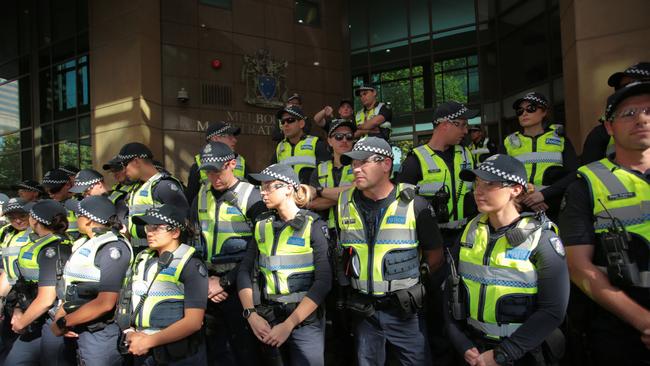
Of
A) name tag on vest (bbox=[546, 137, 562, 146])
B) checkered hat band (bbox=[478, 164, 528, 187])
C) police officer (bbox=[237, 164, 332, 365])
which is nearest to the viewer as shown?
checkered hat band (bbox=[478, 164, 528, 187])

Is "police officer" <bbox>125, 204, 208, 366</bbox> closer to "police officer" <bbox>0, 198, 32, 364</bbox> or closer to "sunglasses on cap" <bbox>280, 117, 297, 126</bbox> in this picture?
"police officer" <bbox>0, 198, 32, 364</bbox>

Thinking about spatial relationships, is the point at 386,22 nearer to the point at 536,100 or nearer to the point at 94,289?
the point at 536,100

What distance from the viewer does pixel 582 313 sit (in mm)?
2850

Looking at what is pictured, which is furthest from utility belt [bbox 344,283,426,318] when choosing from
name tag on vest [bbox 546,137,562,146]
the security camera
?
the security camera

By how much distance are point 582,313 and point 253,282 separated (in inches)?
93.4

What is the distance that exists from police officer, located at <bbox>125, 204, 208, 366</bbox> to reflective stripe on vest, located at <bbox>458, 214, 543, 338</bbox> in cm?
198

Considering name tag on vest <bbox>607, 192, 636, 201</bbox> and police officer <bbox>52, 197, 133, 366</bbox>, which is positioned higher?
name tag on vest <bbox>607, 192, 636, 201</bbox>

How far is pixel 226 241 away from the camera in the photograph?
429 centimetres

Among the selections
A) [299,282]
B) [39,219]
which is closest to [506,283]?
[299,282]

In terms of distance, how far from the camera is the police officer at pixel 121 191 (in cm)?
545

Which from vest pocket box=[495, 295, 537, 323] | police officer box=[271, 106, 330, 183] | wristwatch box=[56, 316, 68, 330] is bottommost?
wristwatch box=[56, 316, 68, 330]

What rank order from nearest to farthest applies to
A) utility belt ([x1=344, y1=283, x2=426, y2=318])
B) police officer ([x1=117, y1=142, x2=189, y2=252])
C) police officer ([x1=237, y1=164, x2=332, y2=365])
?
utility belt ([x1=344, y1=283, x2=426, y2=318]) → police officer ([x1=237, y1=164, x2=332, y2=365]) → police officer ([x1=117, y1=142, x2=189, y2=252])

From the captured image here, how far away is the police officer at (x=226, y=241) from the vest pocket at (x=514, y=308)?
2331mm

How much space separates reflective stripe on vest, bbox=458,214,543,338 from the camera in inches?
103
